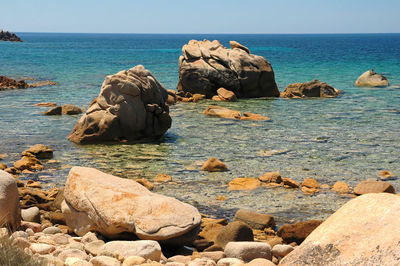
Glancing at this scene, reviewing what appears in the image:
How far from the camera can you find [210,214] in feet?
31.3

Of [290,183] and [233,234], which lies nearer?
[233,234]

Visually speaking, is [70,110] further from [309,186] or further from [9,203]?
[9,203]

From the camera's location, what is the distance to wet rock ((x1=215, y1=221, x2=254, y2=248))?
7.73 meters

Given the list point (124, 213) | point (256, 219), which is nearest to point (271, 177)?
point (256, 219)

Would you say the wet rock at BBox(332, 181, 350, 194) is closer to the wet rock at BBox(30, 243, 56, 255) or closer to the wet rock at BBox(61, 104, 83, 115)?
the wet rock at BBox(30, 243, 56, 255)

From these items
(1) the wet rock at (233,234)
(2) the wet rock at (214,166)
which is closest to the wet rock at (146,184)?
(2) the wet rock at (214,166)

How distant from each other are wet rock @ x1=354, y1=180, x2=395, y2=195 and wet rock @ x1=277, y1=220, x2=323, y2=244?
283 cm

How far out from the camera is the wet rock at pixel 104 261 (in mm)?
5883

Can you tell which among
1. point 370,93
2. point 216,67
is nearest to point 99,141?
point 216,67

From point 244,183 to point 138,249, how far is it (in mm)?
5187

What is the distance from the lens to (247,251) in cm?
679

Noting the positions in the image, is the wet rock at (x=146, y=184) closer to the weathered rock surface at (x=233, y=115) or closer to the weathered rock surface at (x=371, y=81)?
the weathered rock surface at (x=233, y=115)

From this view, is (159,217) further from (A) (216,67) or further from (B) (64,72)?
(B) (64,72)

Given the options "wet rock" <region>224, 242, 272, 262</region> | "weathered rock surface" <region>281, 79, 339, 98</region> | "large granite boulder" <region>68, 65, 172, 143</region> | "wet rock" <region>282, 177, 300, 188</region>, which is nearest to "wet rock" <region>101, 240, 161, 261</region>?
"wet rock" <region>224, 242, 272, 262</region>
